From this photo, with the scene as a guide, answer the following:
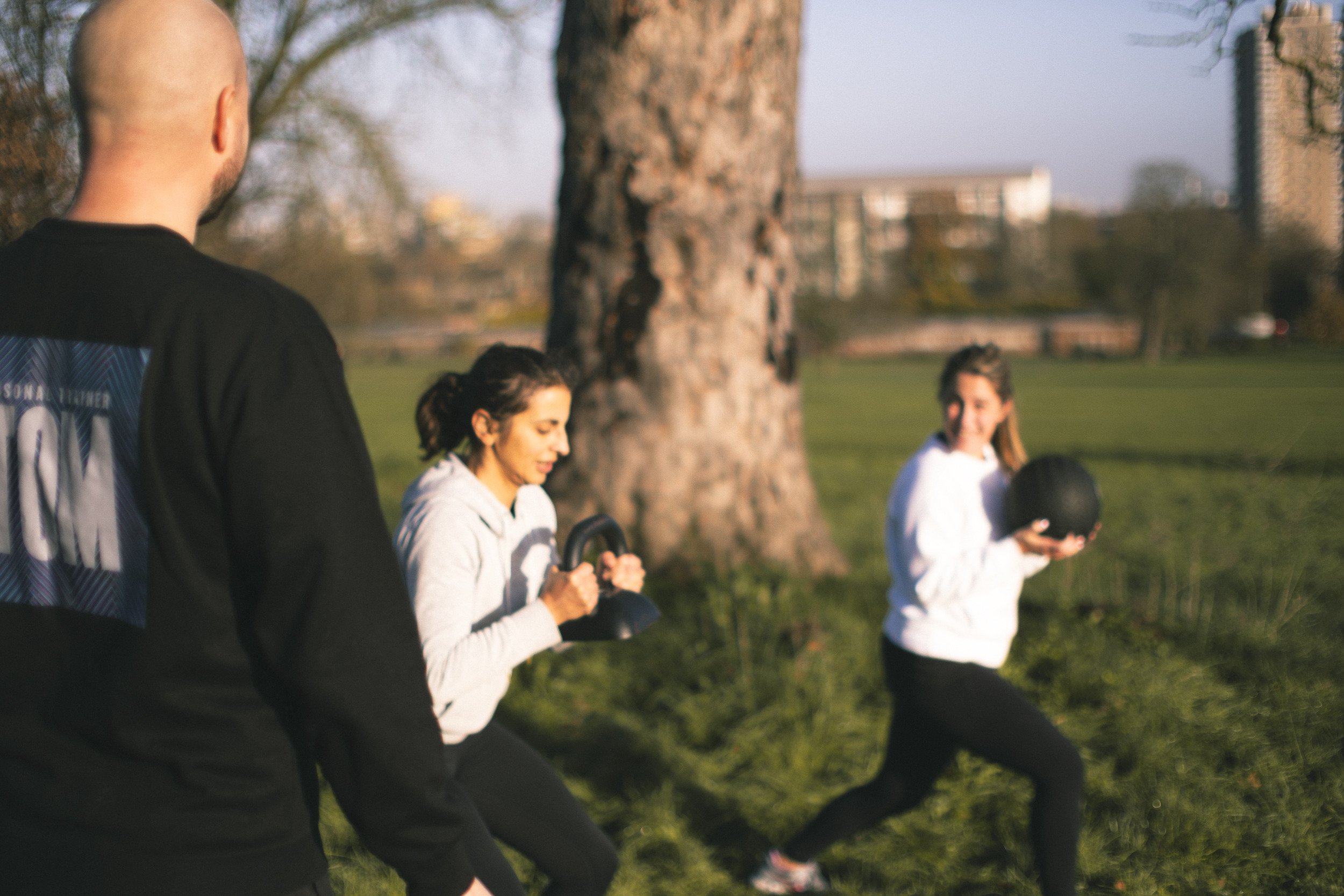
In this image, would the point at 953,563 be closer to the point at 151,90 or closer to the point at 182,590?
the point at 182,590

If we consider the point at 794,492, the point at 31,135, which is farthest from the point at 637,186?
the point at 31,135

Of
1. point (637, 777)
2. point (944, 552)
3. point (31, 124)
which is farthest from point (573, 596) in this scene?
point (31, 124)

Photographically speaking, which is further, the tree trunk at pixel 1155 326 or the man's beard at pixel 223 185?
the tree trunk at pixel 1155 326

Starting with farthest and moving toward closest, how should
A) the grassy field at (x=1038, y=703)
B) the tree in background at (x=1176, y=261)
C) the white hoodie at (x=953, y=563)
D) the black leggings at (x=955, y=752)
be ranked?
1. the tree in background at (x=1176, y=261)
2. the grassy field at (x=1038, y=703)
3. the white hoodie at (x=953, y=563)
4. the black leggings at (x=955, y=752)

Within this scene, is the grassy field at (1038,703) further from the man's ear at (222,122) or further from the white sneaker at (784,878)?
the man's ear at (222,122)

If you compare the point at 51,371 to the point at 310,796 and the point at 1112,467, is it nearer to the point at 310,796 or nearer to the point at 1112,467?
the point at 310,796

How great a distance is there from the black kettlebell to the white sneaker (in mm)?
1565

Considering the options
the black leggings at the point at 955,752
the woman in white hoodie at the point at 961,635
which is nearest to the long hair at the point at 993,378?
the woman in white hoodie at the point at 961,635

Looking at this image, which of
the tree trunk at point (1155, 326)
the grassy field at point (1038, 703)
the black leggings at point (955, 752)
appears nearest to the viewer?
the black leggings at point (955, 752)

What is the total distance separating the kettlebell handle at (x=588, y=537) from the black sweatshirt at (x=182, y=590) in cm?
112

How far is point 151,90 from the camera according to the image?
4.84ft

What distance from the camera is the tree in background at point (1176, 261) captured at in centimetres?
4634

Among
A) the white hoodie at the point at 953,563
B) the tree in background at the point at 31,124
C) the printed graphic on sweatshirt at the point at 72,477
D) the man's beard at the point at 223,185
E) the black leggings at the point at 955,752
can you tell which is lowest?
the black leggings at the point at 955,752

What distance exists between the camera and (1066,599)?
20.0ft
